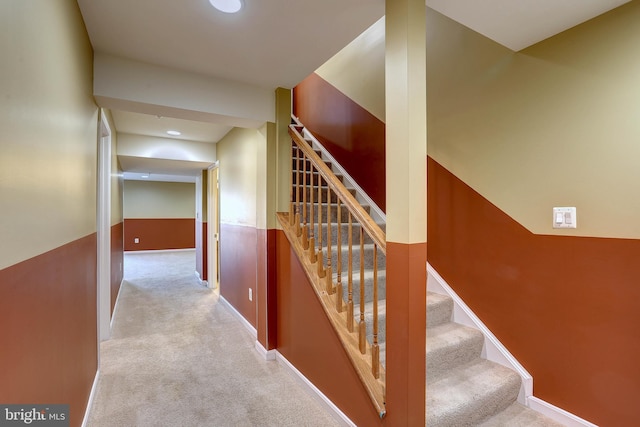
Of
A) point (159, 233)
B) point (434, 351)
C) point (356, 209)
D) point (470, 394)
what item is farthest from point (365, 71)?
point (159, 233)

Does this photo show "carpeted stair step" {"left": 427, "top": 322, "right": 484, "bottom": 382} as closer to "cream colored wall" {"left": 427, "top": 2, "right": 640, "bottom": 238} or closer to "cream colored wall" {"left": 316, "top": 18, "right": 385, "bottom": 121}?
"cream colored wall" {"left": 427, "top": 2, "right": 640, "bottom": 238}

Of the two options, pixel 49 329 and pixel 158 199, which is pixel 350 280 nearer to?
pixel 49 329

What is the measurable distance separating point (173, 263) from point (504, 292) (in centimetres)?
734

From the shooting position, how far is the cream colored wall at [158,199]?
9148 millimetres

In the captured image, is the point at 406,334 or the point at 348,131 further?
the point at 348,131

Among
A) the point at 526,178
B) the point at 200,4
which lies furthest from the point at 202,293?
the point at 526,178

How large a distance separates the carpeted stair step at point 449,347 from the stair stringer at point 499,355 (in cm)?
5

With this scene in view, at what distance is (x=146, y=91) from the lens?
2107 mm

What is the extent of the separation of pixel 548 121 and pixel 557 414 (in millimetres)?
1710

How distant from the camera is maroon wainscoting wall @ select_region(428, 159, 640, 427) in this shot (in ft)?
5.02

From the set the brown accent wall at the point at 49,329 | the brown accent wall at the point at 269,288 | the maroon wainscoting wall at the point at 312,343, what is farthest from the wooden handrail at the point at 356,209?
the brown accent wall at the point at 49,329

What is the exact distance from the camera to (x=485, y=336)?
6.87ft

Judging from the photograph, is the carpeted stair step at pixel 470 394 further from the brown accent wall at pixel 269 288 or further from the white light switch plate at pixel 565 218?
the brown accent wall at pixel 269 288

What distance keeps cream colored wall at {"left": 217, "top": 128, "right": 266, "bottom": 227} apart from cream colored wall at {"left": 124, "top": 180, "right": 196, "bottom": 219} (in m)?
6.25
